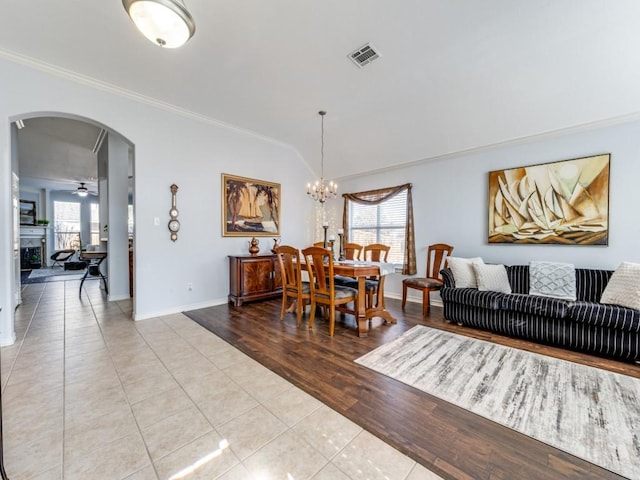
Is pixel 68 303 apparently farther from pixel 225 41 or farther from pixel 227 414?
pixel 225 41

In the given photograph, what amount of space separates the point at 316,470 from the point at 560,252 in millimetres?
3977

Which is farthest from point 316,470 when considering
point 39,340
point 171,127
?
point 171,127

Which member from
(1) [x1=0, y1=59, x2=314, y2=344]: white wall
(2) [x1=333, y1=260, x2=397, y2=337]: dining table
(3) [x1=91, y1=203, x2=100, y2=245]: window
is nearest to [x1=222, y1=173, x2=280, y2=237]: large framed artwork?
(1) [x1=0, y1=59, x2=314, y2=344]: white wall

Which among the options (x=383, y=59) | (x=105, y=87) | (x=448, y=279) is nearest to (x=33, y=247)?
(x=105, y=87)

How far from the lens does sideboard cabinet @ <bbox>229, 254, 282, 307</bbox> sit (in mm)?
4273

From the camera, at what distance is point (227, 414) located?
1.71 meters

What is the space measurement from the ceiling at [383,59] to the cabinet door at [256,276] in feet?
7.83

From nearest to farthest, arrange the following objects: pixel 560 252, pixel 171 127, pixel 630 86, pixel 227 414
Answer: pixel 227 414 < pixel 630 86 < pixel 560 252 < pixel 171 127

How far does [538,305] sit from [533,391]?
123 centimetres

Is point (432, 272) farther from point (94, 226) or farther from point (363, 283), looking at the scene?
point (94, 226)

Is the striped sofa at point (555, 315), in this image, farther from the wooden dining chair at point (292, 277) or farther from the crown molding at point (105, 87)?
the crown molding at point (105, 87)

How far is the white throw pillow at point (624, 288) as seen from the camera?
2531 millimetres

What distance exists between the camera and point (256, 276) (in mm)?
4441

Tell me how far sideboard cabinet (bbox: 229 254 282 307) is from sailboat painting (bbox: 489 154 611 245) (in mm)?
3560
